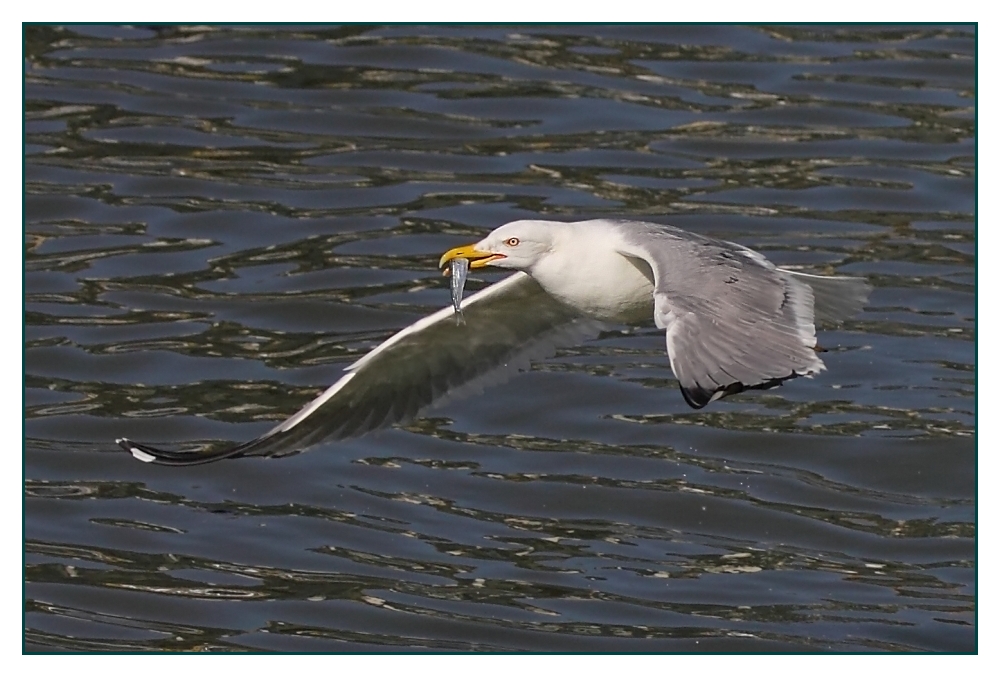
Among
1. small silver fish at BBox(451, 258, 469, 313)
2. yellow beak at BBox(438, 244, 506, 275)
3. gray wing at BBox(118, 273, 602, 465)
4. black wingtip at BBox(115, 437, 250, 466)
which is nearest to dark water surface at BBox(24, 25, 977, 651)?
gray wing at BBox(118, 273, 602, 465)

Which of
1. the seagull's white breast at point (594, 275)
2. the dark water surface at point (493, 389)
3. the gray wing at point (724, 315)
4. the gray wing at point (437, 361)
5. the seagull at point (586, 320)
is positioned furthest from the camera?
the dark water surface at point (493, 389)

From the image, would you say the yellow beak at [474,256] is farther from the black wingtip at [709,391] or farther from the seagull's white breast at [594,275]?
the black wingtip at [709,391]

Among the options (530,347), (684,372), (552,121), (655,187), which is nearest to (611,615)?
(530,347)

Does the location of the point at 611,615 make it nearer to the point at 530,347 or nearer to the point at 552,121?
the point at 530,347

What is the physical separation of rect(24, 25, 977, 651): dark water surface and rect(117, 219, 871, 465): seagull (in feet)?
3.83

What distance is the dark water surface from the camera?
8336 millimetres

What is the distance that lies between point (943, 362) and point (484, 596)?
3.47 m

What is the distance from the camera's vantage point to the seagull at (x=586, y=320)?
227 inches

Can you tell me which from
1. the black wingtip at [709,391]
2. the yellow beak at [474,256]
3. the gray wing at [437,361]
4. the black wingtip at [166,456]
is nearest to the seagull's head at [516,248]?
the yellow beak at [474,256]

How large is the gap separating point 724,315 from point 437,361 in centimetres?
189

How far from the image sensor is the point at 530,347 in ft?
25.2

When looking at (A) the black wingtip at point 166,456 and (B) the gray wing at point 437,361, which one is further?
(B) the gray wing at point 437,361

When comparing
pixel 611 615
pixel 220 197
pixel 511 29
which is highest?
pixel 511 29

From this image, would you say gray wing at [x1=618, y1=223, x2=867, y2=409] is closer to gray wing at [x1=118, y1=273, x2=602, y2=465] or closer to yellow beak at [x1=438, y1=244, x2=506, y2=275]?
yellow beak at [x1=438, y1=244, x2=506, y2=275]
